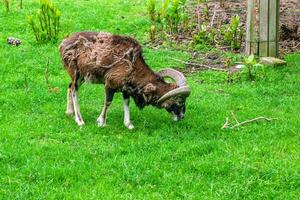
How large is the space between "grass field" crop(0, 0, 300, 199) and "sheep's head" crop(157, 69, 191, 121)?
21 cm

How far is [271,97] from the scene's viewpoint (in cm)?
1041

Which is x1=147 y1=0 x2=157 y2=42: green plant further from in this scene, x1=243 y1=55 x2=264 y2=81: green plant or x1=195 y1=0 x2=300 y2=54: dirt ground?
x1=243 y1=55 x2=264 y2=81: green plant

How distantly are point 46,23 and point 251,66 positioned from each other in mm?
4692

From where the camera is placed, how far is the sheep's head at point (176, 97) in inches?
338

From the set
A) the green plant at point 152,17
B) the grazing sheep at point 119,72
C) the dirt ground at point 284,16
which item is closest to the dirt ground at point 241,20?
the dirt ground at point 284,16

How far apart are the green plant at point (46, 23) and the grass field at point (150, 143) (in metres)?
0.96

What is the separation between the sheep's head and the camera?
8.58m

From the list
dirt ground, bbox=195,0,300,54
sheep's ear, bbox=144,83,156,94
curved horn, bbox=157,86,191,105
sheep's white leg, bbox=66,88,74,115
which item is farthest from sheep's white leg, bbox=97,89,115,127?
dirt ground, bbox=195,0,300,54

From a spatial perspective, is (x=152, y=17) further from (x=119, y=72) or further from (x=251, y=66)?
(x=119, y=72)

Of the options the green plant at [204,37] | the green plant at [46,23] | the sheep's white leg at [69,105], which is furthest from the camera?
the green plant at [204,37]

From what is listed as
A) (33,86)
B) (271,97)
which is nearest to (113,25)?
(33,86)

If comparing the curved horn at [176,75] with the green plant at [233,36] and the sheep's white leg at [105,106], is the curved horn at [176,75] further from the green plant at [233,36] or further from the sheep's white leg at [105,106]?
the green plant at [233,36]

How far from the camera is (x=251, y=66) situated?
1125 centimetres

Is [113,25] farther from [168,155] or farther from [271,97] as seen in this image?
[168,155]
